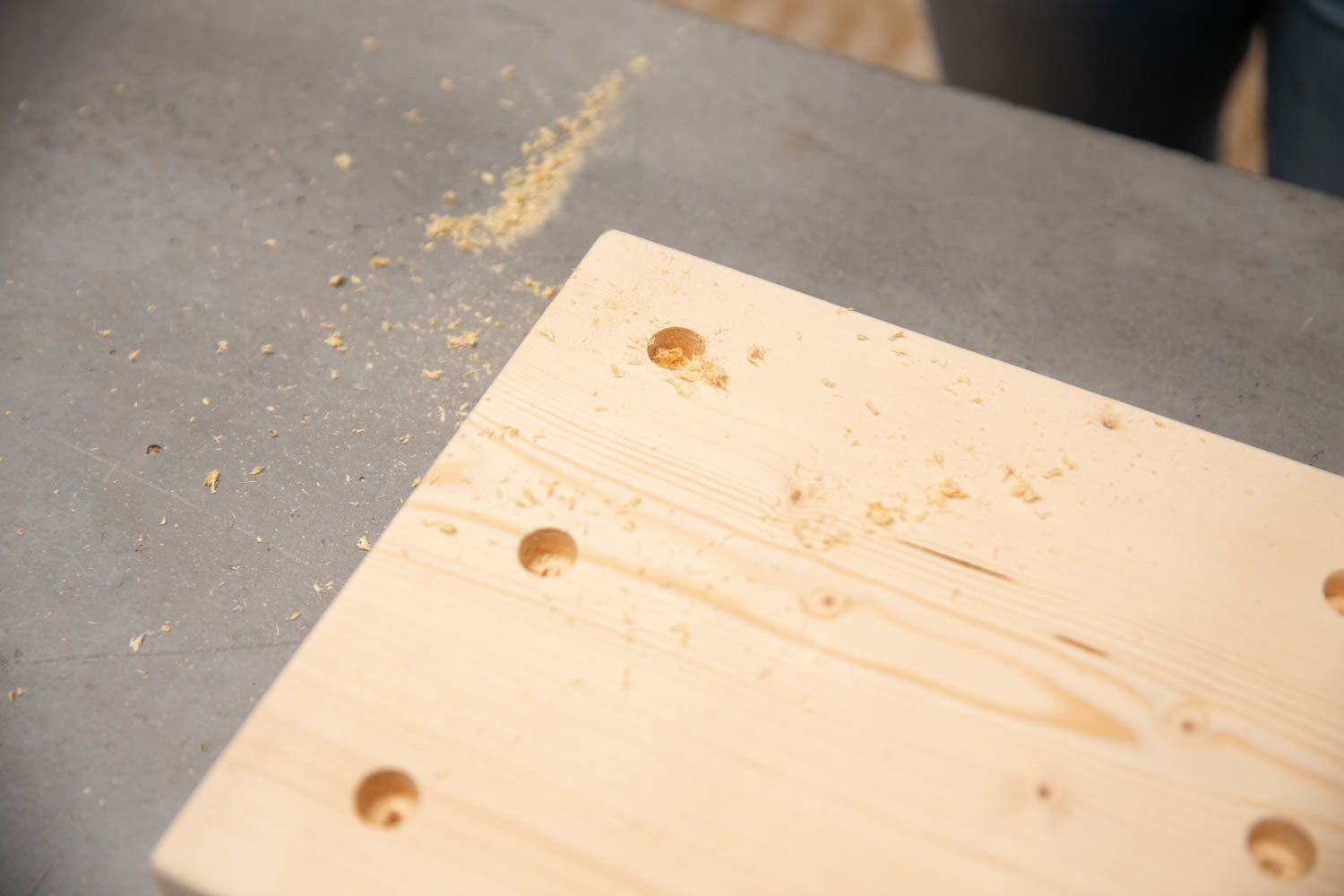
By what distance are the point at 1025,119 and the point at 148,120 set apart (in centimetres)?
123

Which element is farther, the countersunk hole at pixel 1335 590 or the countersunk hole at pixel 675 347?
the countersunk hole at pixel 675 347

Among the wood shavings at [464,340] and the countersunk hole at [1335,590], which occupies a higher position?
the countersunk hole at [1335,590]

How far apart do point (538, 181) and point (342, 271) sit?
28 centimetres

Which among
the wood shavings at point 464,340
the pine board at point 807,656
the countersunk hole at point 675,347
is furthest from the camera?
the wood shavings at point 464,340

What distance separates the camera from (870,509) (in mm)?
753

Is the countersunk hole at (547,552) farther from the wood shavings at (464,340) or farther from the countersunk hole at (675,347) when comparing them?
the wood shavings at (464,340)

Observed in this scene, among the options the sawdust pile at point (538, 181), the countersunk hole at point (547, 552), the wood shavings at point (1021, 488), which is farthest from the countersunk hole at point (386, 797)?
the sawdust pile at point (538, 181)

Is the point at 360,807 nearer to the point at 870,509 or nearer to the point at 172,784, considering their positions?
the point at 172,784

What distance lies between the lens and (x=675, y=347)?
2.84ft

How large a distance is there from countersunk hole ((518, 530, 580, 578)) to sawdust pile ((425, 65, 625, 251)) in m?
0.54

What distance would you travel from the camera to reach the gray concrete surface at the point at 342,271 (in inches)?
34.9

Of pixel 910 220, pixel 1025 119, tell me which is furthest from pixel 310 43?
pixel 1025 119

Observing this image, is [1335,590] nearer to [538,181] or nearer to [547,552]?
[547,552]

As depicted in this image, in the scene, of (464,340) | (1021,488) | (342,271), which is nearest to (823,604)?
(1021,488)
